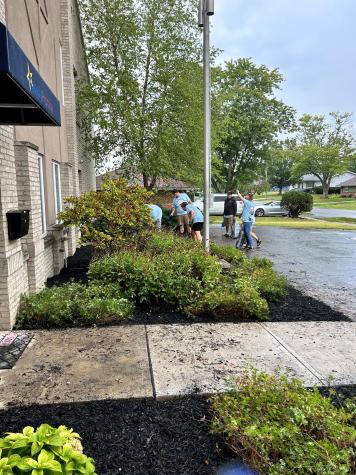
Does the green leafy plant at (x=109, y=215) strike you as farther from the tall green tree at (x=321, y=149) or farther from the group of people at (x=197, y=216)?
the tall green tree at (x=321, y=149)

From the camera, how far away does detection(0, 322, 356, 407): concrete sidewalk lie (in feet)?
11.1

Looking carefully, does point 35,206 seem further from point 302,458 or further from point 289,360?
point 302,458

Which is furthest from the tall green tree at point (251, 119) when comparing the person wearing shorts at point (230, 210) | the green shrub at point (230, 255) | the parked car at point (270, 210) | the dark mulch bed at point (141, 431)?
the dark mulch bed at point (141, 431)

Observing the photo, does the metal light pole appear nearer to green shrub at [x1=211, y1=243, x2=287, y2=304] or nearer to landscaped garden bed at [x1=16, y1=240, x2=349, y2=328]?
green shrub at [x1=211, y1=243, x2=287, y2=304]

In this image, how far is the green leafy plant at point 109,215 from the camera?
7.68 metres

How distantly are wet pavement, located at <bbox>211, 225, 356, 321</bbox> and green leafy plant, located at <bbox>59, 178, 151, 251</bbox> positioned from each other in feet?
12.0

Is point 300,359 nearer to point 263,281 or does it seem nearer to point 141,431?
point 141,431

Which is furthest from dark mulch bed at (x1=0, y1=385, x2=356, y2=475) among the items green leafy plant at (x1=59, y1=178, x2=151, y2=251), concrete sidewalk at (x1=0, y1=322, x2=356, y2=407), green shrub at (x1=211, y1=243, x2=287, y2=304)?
green leafy plant at (x1=59, y1=178, x2=151, y2=251)

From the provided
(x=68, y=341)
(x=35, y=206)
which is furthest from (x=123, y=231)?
(x=68, y=341)

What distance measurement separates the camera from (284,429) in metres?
2.46

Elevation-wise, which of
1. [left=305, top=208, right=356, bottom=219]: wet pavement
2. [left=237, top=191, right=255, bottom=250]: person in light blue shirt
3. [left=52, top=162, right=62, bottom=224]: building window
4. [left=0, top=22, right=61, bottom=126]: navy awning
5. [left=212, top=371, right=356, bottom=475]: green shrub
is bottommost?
[left=305, top=208, right=356, bottom=219]: wet pavement

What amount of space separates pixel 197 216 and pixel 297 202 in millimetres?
19798

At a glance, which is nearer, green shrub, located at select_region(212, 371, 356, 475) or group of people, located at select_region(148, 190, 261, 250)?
green shrub, located at select_region(212, 371, 356, 475)

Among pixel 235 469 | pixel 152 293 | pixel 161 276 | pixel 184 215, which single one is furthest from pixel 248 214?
pixel 235 469
